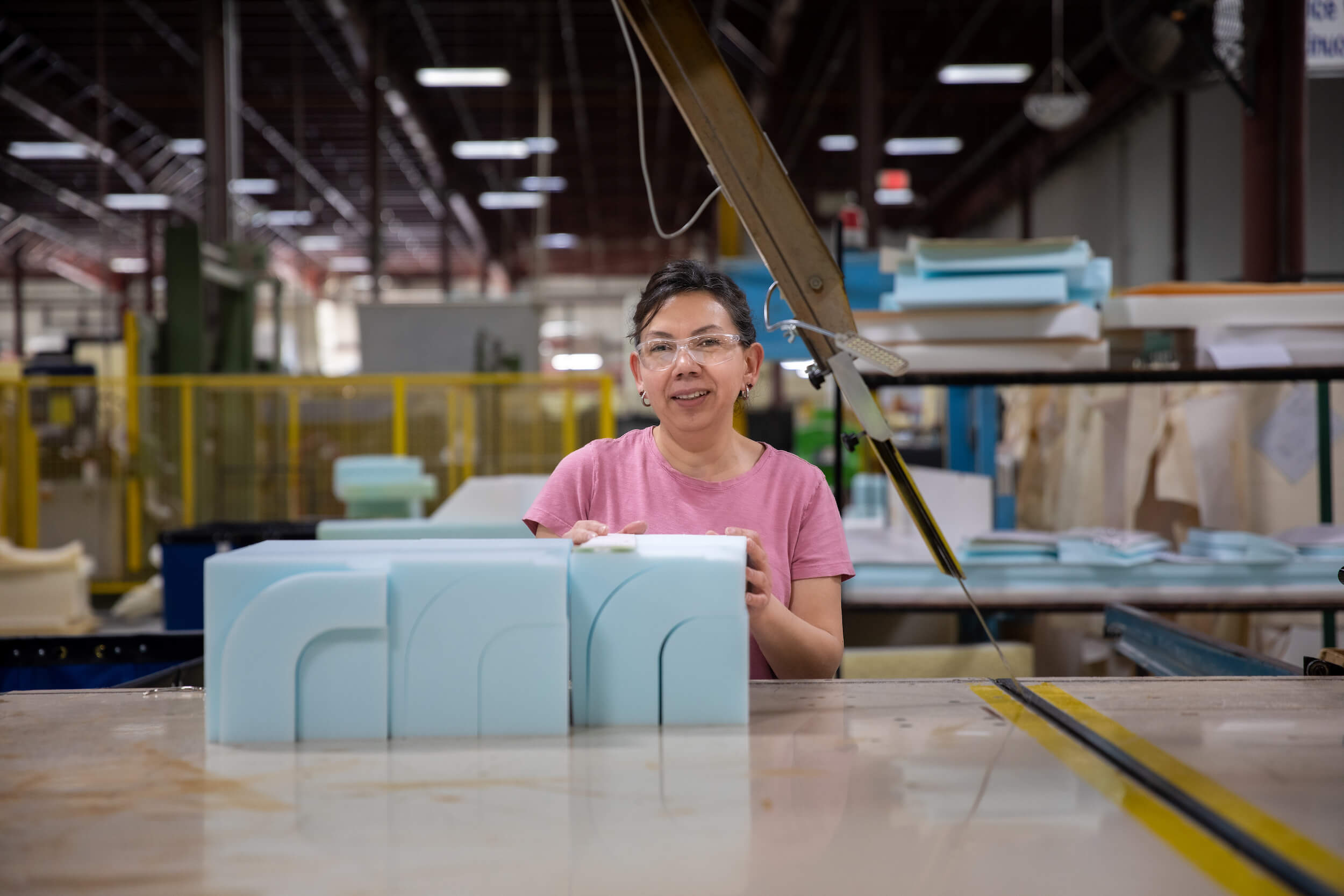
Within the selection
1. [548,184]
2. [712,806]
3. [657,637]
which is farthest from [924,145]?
[712,806]

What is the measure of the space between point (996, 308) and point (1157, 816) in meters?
1.53

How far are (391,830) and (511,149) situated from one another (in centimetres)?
1182

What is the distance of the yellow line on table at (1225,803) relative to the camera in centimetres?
68

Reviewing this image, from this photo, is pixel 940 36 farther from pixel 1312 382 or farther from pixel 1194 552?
pixel 1194 552

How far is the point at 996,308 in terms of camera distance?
2154 mm

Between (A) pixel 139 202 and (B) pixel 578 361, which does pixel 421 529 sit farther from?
(B) pixel 578 361

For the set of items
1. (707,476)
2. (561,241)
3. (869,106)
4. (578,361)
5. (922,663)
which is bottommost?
(922,663)

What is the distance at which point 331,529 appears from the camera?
3.21 meters

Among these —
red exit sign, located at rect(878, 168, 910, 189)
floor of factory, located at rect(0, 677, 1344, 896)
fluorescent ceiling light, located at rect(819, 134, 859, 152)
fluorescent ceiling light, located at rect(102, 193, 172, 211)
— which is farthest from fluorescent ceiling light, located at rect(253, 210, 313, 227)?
floor of factory, located at rect(0, 677, 1344, 896)

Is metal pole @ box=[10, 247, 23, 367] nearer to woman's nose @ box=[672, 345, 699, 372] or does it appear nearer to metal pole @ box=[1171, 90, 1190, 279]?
metal pole @ box=[1171, 90, 1190, 279]

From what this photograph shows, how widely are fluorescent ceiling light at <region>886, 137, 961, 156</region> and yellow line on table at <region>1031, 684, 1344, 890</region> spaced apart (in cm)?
1246

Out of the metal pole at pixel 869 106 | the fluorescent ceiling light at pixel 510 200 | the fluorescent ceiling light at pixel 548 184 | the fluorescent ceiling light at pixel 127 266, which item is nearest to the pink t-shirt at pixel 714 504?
the metal pole at pixel 869 106

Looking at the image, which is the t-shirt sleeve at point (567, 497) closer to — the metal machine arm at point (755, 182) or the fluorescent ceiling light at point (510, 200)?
the metal machine arm at point (755, 182)

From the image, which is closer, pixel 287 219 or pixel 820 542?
pixel 820 542
